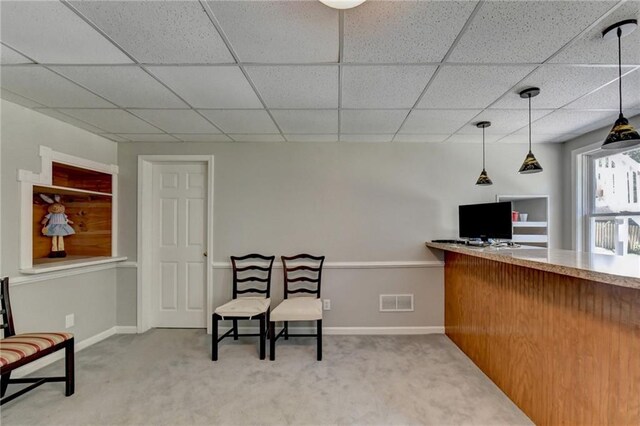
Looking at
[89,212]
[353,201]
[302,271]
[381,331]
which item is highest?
[353,201]

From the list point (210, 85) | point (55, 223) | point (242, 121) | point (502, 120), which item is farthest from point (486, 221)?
point (55, 223)

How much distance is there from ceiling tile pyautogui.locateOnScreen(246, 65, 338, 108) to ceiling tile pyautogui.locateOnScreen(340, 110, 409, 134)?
0.30 m

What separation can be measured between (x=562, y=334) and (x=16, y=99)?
4.24 m

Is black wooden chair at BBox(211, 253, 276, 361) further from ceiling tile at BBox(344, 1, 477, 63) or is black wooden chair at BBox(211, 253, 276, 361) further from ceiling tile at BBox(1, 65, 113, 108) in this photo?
ceiling tile at BBox(344, 1, 477, 63)

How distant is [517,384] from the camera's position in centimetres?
211

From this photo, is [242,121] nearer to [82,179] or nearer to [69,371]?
[82,179]

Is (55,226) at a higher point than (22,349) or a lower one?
higher

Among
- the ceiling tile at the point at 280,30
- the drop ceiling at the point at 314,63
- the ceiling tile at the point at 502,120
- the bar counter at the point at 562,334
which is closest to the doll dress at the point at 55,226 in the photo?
the drop ceiling at the point at 314,63

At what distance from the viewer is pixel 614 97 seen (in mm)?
2271

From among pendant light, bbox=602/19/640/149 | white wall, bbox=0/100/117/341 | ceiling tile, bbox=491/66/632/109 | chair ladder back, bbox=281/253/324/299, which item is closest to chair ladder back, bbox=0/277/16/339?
white wall, bbox=0/100/117/341

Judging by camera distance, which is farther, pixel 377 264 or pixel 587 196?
pixel 377 264

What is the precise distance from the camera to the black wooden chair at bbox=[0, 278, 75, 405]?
76.0 inches

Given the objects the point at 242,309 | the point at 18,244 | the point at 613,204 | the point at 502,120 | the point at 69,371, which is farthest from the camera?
the point at 613,204

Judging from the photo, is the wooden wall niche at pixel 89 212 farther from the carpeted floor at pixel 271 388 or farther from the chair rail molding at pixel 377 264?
the chair rail molding at pixel 377 264
